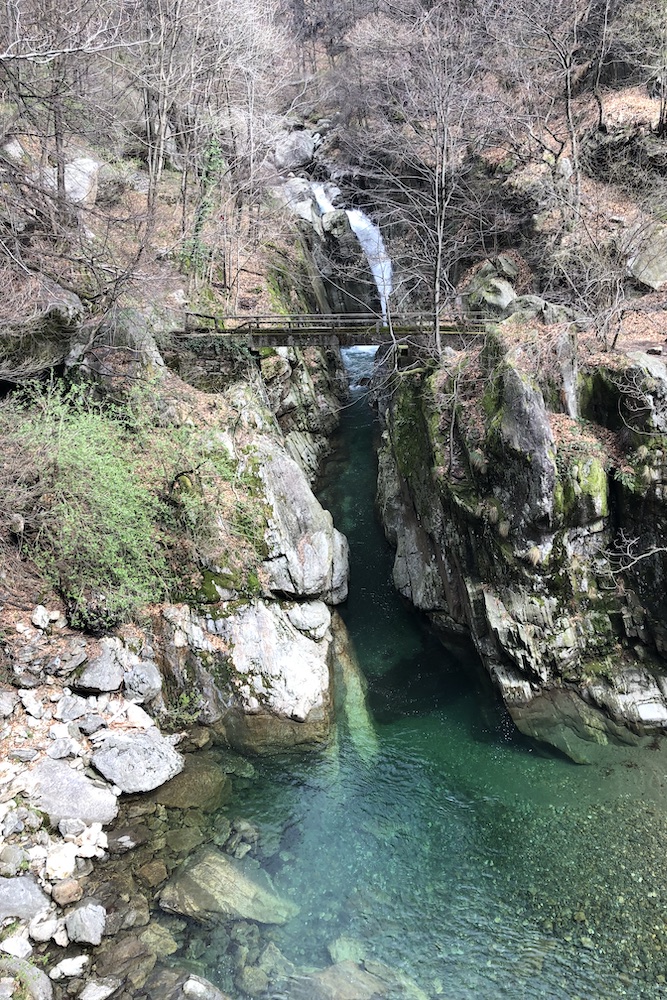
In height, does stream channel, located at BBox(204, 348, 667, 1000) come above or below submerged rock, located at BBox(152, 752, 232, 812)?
below

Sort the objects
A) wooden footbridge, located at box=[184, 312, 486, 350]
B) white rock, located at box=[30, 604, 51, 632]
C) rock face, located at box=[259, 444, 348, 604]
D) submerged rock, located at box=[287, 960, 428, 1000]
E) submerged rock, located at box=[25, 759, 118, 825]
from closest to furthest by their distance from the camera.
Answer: submerged rock, located at box=[287, 960, 428, 1000]
submerged rock, located at box=[25, 759, 118, 825]
white rock, located at box=[30, 604, 51, 632]
rock face, located at box=[259, 444, 348, 604]
wooden footbridge, located at box=[184, 312, 486, 350]

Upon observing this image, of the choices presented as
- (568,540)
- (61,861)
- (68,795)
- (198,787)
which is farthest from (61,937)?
(568,540)

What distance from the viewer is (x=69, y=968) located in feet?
19.3

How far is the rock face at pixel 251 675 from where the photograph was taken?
32.0 ft

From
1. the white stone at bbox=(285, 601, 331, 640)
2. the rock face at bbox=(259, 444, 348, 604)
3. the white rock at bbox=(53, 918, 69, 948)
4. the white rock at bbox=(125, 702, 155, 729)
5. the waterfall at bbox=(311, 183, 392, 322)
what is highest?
the waterfall at bbox=(311, 183, 392, 322)

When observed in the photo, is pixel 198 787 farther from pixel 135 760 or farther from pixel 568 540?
pixel 568 540

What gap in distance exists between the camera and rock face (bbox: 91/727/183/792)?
815 centimetres

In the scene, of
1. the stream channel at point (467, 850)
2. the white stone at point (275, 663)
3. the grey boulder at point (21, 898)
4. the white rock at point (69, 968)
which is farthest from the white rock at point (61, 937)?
the white stone at point (275, 663)

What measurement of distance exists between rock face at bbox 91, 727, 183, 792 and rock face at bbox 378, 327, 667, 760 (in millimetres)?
5993

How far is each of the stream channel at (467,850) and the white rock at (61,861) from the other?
2220 mm

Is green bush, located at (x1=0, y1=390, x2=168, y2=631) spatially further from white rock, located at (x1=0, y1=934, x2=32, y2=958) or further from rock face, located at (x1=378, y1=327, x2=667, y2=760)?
rock face, located at (x1=378, y1=327, x2=667, y2=760)

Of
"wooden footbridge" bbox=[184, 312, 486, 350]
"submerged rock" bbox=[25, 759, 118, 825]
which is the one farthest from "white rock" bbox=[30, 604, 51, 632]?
"wooden footbridge" bbox=[184, 312, 486, 350]

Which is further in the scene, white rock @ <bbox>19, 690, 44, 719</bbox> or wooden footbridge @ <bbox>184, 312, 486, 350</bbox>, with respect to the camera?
wooden footbridge @ <bbox>184, 312, 486, 350</bbox>

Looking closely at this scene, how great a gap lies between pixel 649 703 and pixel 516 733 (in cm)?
231
